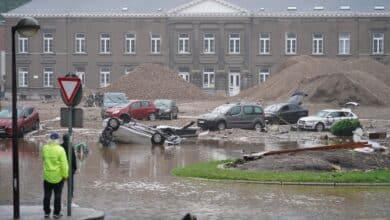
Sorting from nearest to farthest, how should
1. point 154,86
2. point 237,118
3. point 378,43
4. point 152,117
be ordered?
point 237,118 → point 152,117 → point 154,86 → point 378,43

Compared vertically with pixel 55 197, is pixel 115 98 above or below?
above

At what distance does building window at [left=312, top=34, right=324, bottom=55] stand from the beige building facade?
10 cm

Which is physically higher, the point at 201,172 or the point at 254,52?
the point at 254,52

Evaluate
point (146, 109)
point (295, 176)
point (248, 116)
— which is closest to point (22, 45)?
point (146, 109)

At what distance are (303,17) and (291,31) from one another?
1.88 metres

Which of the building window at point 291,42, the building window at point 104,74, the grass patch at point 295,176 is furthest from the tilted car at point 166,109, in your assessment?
the building window at point 104,74

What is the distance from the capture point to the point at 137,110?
51344mm

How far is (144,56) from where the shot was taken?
90.6m

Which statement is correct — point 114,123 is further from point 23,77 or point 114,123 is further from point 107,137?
point 23,77

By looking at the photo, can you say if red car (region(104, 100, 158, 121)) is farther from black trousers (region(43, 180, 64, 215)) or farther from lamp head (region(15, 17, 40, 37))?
lamp head (region(15, 17, 40, 37))

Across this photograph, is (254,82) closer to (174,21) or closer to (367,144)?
(174,21)

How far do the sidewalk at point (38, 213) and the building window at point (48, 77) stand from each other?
7555 centimetres

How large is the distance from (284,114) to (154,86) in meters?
25.8

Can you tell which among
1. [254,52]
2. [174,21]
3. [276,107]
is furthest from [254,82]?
[276,107]
